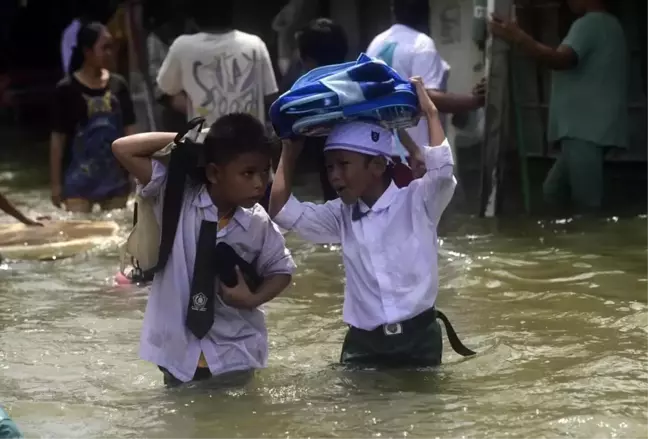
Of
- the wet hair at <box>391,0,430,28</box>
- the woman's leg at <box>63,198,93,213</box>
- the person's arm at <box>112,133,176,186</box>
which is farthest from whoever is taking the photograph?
the woman's leg at <box>63,198,93,213</box>

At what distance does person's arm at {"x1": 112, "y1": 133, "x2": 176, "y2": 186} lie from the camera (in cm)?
416

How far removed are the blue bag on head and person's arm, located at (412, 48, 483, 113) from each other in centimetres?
265

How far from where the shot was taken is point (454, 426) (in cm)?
415

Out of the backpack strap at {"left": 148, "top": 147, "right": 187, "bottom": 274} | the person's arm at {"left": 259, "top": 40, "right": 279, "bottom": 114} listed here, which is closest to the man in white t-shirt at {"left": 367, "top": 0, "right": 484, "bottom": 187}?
the person's arm at {"left": 259, "top": 40, "right": 279, "bottom": 114}

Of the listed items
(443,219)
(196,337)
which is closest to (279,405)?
(196,337)

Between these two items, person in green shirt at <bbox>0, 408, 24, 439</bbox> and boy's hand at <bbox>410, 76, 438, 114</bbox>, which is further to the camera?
boy's hand at <bbox>410, 76, 438, 114</bbox>

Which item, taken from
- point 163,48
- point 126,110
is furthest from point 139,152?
point 163,48

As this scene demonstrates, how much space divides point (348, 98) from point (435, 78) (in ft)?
9.78

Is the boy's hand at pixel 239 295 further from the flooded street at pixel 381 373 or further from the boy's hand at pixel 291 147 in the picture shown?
the boy's hand at pixel 291 147

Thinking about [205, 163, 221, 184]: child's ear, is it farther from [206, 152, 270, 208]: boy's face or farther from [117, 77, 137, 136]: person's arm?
[117, 77, 137, 136]: person's arm

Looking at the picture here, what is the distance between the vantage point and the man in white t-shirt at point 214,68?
7.25 m

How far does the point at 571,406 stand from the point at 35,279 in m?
4.15

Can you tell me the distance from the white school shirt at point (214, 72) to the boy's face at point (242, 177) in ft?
9.90

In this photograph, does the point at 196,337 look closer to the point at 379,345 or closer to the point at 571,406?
the point at 379,345
